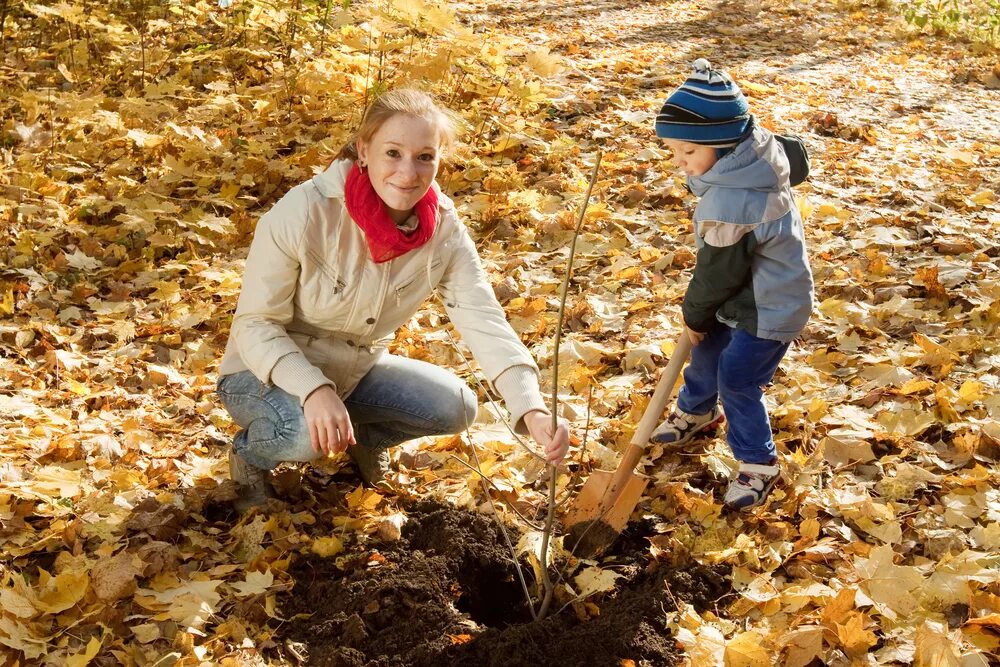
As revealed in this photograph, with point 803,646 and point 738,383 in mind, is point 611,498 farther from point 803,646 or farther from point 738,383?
point 803,646

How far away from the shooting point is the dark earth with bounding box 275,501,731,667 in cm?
214

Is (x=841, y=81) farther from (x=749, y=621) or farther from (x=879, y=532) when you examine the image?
(x=749, y=621)

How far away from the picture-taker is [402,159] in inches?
89.0

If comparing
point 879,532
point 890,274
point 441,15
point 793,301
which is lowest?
point 879,532

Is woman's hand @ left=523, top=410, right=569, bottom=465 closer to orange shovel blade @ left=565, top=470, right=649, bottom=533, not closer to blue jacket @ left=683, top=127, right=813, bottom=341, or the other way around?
orange shovel blade @ left=565, top=470, right=649, bottom=533

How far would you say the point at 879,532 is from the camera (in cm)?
257

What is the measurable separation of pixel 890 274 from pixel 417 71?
10.0 feet

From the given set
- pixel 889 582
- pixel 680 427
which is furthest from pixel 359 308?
pixel 889 582

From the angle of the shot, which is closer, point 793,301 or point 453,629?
→ point 453,629

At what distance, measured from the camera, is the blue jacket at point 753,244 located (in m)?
2.34

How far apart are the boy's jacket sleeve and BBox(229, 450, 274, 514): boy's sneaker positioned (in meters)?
1.47

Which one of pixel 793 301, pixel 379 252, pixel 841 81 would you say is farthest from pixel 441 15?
pixel 841 81

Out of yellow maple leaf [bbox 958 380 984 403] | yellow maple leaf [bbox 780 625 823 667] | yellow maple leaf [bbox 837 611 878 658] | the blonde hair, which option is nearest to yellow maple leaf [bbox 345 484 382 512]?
the blonde hair

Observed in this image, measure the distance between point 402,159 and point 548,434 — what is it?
85 centimetres
